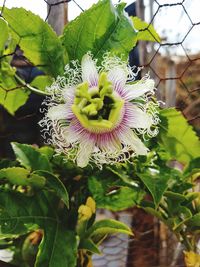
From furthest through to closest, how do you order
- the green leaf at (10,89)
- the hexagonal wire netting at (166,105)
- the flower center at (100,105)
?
the hexagonal wire netting at (166,105)
the green leaf at (10,89)
the flower center at (100,105)

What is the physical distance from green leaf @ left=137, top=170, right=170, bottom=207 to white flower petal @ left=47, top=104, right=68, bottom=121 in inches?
3.6

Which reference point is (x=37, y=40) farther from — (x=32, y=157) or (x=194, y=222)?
(x=194, y=222)

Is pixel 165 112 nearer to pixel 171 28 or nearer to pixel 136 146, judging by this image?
pixel 136 146

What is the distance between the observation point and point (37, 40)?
432mm

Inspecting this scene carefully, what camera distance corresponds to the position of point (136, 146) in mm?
398

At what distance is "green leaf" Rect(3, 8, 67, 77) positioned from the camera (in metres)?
0.42

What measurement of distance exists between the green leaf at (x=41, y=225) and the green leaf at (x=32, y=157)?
24 mm

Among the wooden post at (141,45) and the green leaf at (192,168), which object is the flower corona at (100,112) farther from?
the wooden post at (141,45)

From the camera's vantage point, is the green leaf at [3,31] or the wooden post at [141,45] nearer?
the green leaf at [3,31]

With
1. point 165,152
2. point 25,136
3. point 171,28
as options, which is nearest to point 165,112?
point 165,152

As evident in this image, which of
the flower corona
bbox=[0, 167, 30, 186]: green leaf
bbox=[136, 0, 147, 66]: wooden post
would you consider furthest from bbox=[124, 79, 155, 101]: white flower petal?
bbox=[136, 0, 147, 66]: wooden post

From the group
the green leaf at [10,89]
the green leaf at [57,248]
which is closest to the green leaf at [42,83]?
the green leaf at [10,89]

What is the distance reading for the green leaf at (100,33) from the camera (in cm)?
41

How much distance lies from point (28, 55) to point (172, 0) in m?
0.19
